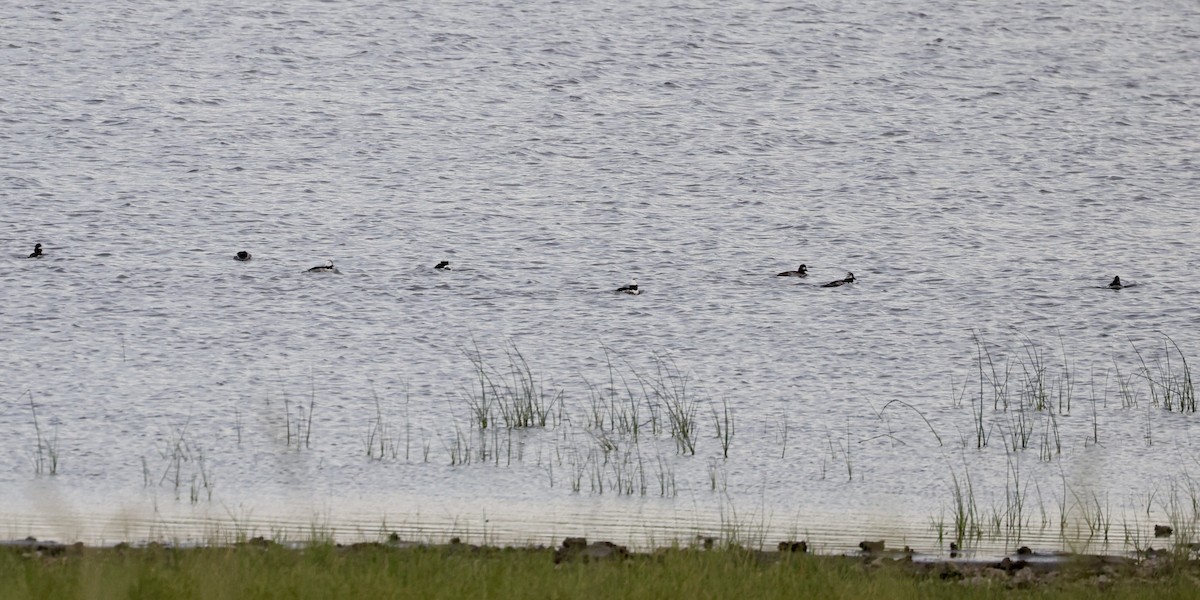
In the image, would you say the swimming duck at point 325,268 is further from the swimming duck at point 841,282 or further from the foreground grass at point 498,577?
the foreground grass at point 498,577

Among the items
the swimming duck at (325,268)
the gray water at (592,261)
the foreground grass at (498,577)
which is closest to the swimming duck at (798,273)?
the gray water at (592,261)

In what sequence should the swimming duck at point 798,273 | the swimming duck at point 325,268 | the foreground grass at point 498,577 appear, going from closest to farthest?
the foreground grass at point 498,577, the swimming duck at point 325,268, the swimming duck at point 798,273

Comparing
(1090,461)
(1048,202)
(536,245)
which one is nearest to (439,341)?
(536,245)

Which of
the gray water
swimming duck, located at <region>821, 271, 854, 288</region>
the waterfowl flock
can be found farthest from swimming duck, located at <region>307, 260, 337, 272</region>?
swimming duck, located at <region>821, 271, 854, 288</region>

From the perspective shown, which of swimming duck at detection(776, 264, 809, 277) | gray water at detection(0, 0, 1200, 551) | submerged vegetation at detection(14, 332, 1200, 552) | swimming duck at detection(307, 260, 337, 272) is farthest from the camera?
swimming duck at detection(776, 264, 809, 277)

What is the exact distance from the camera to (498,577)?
6277 millimetres

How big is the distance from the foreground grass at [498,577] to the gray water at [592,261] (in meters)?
1.06

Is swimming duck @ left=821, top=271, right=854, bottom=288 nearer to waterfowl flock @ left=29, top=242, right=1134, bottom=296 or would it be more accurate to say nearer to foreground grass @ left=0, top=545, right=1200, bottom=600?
waterfowl flock @ left=29, top=242, right=1134, bottom=296

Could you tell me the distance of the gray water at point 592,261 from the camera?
31.0 ft

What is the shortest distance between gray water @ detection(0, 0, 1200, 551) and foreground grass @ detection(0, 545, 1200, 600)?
1.06 meters

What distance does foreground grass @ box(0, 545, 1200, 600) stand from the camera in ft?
19.2

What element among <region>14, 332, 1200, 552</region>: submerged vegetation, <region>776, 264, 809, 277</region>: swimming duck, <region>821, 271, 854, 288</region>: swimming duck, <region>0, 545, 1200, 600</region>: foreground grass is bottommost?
<region>0, 545, 1200, 600</region>: foreground grass

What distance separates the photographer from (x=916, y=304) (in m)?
16.1

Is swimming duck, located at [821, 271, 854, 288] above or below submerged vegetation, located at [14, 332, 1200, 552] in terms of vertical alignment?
above
